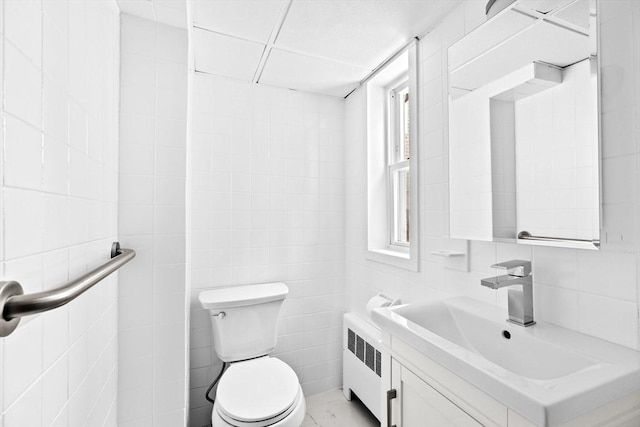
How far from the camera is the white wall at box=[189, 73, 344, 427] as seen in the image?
1.80 m

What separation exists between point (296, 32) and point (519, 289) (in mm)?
1448

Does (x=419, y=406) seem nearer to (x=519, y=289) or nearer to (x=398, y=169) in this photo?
(x=519, y=289)

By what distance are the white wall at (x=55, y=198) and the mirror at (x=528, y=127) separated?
4.12 ft

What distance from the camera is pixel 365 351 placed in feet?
5.66

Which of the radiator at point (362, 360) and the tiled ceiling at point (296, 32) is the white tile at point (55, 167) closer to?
the tiled ceiling at point (296, 32)

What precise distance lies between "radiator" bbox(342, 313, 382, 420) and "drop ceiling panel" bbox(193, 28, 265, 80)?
1692mm

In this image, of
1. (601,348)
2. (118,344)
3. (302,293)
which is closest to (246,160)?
(302,293)

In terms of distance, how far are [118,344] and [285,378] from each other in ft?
2.47

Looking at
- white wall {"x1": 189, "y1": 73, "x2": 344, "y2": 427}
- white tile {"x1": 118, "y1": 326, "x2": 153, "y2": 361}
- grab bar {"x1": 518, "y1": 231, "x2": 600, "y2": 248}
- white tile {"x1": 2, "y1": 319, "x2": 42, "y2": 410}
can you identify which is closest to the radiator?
white wall {"x1": 189, "y1": 73, "x2": 344, "y2": 427}

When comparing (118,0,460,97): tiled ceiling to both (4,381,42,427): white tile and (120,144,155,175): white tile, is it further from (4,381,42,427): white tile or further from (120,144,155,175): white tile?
(4,381,42,427): white tile

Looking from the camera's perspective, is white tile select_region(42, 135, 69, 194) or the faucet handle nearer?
white tile select_region(42, 135, 69, 194)

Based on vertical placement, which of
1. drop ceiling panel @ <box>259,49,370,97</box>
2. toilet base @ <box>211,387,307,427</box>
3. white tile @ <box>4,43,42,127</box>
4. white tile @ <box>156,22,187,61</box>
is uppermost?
drop ceiling panel @ <box>259,49,370,97</box>

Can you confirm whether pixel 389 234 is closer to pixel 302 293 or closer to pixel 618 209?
pixel 302 293

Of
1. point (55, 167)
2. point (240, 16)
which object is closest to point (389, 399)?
point (55, 167)
